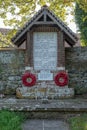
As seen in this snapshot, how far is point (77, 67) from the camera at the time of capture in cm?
1274

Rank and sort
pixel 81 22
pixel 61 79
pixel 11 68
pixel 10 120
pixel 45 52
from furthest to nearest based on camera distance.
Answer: pixel 81 22
pixel 11 68
pixel 45 52
pixel 61 79
pixel 10 120

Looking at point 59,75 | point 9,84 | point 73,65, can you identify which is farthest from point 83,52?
point 9,84

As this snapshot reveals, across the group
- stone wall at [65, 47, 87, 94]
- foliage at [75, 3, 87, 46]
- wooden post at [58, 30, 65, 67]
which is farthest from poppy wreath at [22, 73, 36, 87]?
foliage at [75, 3, 87, 46]

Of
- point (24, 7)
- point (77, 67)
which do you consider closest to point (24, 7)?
point (24, 7)

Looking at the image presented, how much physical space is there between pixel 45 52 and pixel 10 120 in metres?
4.74

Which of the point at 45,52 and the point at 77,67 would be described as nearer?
the point at 45,52

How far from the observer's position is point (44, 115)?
8750 mm

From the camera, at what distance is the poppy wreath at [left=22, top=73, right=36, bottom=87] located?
465 inches

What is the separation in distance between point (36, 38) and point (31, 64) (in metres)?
1.04

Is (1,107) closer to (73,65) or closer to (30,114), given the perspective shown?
(30,114)

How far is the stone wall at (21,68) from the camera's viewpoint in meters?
12.6

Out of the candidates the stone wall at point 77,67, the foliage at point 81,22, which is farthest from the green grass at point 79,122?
the foliage at point 81,22

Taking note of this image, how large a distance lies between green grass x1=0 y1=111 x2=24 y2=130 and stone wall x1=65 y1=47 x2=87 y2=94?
4.62 meters

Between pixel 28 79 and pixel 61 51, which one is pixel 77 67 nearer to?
pixel 61 51
